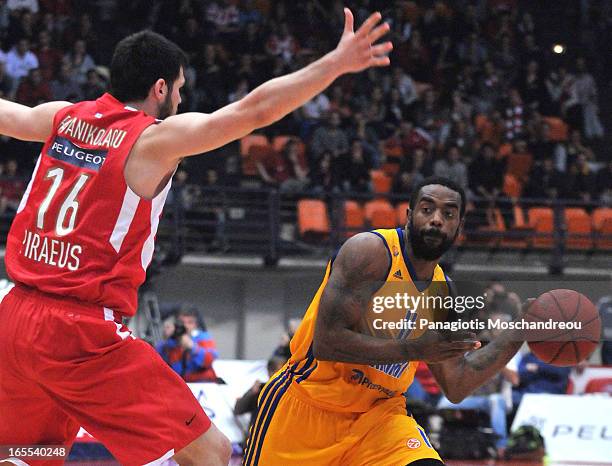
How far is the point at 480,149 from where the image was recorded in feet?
49.4

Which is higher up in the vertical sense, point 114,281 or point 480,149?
point 480,149

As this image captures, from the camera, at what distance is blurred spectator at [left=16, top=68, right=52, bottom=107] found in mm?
→ 13602

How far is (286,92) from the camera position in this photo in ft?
10.3

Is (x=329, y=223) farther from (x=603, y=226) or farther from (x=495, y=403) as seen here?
(x=495, y=403)

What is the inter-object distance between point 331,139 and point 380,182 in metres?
0.92

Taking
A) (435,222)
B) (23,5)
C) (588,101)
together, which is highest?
(23,5)

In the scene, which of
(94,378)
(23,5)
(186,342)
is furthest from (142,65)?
(23,5)

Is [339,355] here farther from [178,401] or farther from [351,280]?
[178,401]

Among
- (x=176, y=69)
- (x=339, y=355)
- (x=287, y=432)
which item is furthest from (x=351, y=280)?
(x=176, y=69)

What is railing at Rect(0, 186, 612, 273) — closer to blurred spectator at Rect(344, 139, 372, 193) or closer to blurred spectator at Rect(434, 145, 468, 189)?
blurred spectator at Rect(344, 139, 372, 193)

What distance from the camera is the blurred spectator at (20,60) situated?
14.0 metres

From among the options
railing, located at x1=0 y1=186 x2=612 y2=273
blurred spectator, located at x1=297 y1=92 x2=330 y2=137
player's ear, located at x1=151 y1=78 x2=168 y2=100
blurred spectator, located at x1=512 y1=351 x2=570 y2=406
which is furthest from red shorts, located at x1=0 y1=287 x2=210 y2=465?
blurred spectator, located at x1=297 y1=92 x2=330 y2=137

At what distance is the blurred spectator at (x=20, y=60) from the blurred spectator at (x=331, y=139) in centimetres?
397

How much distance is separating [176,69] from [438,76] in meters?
14.0
